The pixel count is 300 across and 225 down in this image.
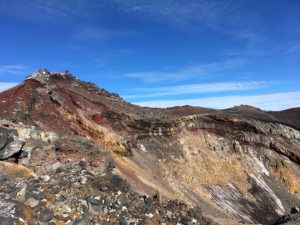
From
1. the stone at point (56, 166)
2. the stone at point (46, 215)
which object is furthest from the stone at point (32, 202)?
the stone at point (56, 166)

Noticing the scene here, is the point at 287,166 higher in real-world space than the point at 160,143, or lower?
lower

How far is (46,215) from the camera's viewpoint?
12508 millimetres

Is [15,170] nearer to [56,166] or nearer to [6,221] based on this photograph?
[56,166]

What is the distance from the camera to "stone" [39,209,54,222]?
12423 millimetres

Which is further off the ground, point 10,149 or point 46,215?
point 10,149

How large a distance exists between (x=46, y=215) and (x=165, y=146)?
72.0 feet

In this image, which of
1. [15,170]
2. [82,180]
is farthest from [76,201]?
[15,170]

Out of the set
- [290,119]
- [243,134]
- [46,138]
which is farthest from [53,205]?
[290,119]

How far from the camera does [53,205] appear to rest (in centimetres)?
1313

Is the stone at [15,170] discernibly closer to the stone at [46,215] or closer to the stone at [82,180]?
the stone at [82,180]

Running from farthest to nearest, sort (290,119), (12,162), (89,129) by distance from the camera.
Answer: (290,119), (89,129), (12,162)

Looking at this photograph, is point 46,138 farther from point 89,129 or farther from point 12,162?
point 89,129

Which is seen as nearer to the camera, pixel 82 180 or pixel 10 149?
pixel 82 180

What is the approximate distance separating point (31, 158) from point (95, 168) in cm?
280
